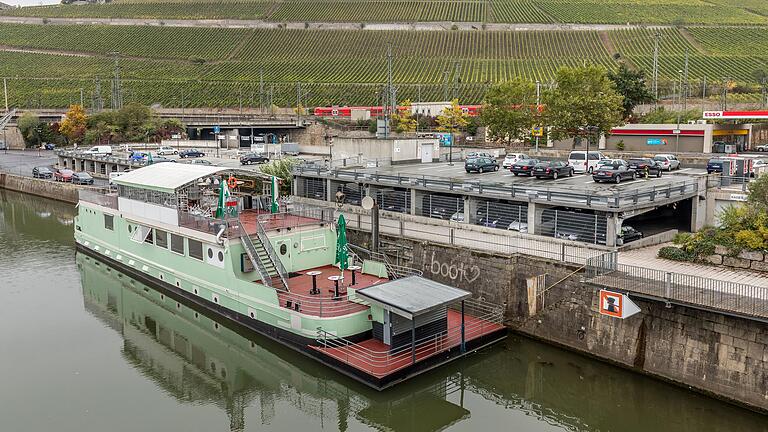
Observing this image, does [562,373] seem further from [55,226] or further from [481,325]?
[55,226]

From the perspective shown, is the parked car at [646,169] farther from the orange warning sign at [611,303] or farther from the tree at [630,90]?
the tree at [630,90]

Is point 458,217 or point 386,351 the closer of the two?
point 386,351

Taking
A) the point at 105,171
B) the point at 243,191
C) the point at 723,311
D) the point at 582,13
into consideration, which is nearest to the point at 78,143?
the point at 105,171

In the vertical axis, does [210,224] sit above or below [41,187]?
above

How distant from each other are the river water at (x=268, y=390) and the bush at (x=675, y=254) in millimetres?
6030

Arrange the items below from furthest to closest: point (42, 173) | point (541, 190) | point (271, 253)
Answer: point (42, 173)
point (541, 190)
point (271, 253)

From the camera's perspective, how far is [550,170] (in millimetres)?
40469

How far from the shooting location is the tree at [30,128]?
101 metres

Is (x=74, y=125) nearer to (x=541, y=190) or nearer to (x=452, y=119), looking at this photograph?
(x=452, y=119)

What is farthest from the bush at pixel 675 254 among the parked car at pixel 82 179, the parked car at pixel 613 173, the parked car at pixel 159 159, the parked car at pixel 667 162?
the parked car at pixel 82 179

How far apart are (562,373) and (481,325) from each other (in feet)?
12.0

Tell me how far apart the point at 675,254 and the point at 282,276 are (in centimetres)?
1579

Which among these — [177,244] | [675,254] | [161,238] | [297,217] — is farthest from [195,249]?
[675,254]

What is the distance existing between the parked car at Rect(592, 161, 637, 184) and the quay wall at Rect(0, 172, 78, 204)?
46.7 meters
